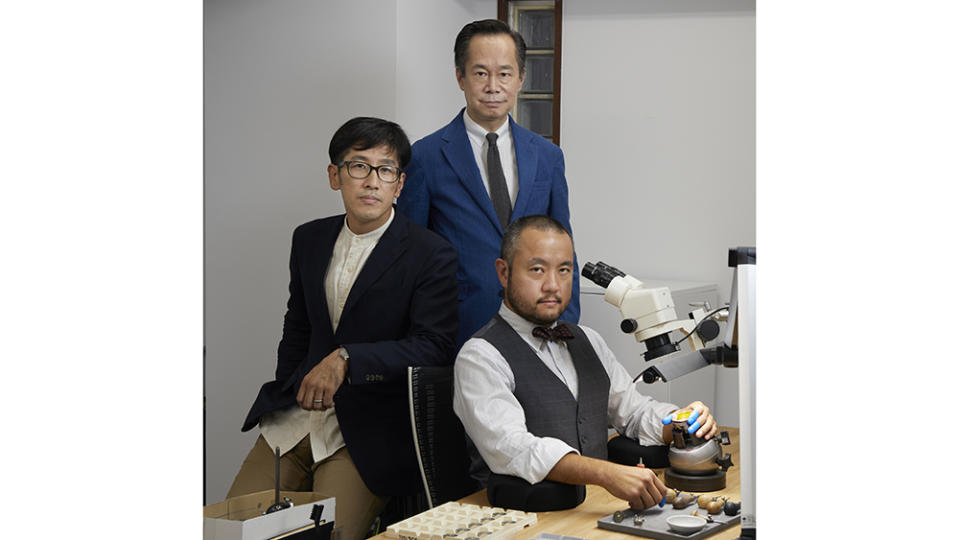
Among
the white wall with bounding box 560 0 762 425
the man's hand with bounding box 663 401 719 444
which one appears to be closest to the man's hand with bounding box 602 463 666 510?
→ the man's hand with bounding box 663 401 719 444

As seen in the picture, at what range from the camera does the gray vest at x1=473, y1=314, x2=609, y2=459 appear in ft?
6.61

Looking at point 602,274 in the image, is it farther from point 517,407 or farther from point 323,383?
point 323,383

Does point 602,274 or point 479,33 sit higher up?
point 479,33

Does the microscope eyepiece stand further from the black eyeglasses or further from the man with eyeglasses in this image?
the black eyeglasses

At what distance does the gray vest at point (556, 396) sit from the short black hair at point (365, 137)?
0.64 metres

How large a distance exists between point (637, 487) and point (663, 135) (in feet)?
7.20

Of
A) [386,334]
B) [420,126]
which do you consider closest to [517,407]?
[386,334]

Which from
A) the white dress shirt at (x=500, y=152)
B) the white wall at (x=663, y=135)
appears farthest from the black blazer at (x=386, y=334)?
the white wall at (x=663, y=135)

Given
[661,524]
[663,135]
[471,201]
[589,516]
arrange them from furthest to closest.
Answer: [663,135], [471,201], [589,516], [661,524]

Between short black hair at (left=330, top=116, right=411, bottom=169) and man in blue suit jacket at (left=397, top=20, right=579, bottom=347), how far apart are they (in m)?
0.14

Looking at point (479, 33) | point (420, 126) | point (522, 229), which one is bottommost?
point (522, 229)

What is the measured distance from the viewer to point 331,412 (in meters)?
2.51
